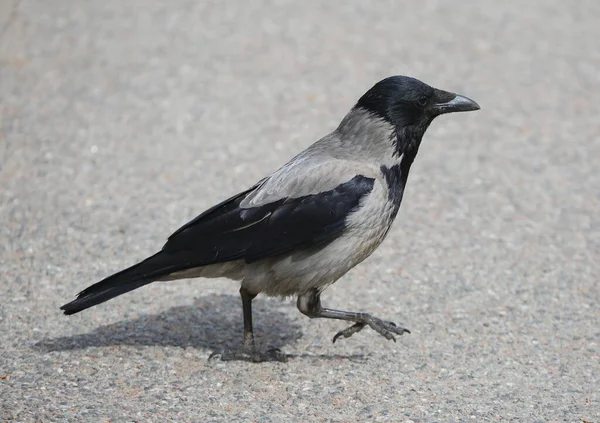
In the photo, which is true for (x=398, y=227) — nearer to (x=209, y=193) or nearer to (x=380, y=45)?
(x=209, y=193)

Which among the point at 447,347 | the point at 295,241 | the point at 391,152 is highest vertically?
the point at 391,152

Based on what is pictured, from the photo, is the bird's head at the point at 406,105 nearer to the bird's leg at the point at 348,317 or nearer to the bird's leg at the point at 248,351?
the bird's leg at the point at 348,317

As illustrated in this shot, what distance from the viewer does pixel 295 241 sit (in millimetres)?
5285

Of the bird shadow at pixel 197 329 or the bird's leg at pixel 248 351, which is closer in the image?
the bird's leg at pixel 248 351

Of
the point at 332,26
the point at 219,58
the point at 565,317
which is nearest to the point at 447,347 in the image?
the point at 565,317

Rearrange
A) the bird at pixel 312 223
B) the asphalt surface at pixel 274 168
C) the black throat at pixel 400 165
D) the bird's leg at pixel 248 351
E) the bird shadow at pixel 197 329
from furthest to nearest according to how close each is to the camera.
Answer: the bird shadow at pixel 197 329 < the bird's leg at pixel 248 351 < the black throat at pixel 400 165 < the bird at pixel 312 223 < the asphalt surface at pixel 274 168

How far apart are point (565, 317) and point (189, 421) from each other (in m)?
2.67

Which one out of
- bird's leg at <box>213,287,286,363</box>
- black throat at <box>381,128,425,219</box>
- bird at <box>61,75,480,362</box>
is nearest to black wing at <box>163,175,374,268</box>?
bird at <box>61,75,480,362</box>

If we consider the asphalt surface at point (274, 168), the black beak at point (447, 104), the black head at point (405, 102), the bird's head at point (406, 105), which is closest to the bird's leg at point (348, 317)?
the asphalt surface at point (274, 168)

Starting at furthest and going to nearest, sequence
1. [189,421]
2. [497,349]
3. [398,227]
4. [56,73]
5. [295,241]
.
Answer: [56,73] < [398,227] < [497,349] < [295,241] < [189,421]

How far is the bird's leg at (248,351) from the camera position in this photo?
18.1 feet

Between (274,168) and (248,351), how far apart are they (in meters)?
2.86

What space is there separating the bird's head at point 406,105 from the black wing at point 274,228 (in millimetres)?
417

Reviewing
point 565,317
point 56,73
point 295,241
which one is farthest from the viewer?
point 56,73
